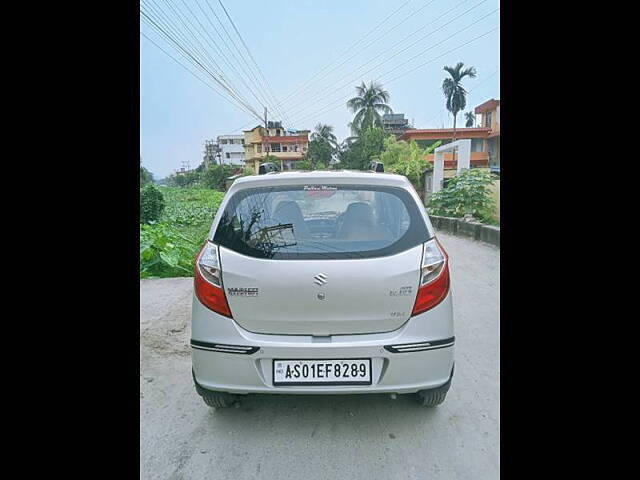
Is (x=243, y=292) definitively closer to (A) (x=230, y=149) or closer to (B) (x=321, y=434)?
(B) (x=321, y=434)

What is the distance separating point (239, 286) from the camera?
6.95 ft

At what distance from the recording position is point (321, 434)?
2352mm

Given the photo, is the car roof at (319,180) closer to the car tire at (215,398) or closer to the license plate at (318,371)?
the license plate at (318,371)

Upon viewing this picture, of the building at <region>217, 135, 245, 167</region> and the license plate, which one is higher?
the building at <region>217, 135, 245, 167</region>

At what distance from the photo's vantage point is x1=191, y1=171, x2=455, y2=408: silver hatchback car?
2.09m

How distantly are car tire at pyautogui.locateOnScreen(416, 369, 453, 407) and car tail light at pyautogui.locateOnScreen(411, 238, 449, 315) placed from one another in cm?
54

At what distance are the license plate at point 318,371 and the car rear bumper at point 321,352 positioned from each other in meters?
→ 0.03

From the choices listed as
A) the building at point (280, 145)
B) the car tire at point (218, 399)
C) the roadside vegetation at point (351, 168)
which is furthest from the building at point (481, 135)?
the car tire at point (218, 399)

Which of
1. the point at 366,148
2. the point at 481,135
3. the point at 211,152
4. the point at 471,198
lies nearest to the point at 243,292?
the point at 471,198

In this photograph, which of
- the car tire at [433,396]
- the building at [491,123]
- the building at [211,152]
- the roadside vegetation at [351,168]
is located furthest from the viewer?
the building at [211,152]

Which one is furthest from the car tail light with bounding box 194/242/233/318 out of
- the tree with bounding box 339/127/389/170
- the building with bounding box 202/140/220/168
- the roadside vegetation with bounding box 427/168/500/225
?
the building with bounding box 202/140/220/168

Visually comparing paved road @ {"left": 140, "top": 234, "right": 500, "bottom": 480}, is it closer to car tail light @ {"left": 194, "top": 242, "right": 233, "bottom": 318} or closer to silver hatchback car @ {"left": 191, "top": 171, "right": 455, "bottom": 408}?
Result: silver hatchback car @ {"left": 191, "top": 171, "right": 455, "bottom": 408}

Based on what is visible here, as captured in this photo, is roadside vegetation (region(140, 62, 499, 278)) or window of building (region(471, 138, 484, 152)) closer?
roadside vegetation (region(140, 62, 499, 278))

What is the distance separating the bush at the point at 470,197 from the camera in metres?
11.4
